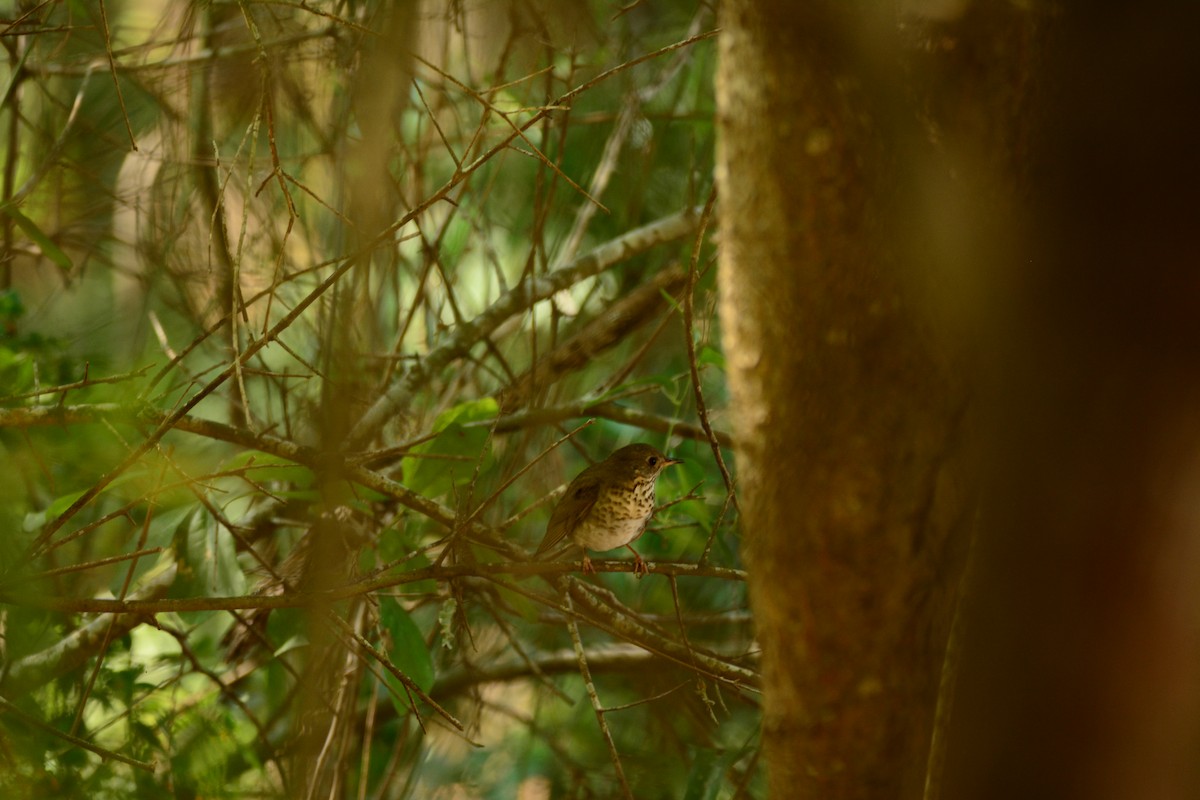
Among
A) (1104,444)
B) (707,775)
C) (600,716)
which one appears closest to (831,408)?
(1104,444)

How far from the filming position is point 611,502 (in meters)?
2.69

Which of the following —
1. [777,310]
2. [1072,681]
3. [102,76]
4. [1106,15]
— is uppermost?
[102,76]

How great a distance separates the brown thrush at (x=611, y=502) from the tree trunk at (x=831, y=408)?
1.43 metres

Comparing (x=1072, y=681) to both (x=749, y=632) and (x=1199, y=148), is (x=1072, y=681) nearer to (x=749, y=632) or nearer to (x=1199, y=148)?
(x=1199, y=148)

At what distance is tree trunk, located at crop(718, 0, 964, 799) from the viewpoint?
114cm

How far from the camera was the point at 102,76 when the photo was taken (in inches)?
136

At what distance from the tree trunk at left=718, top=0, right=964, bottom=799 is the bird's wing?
4.78ft

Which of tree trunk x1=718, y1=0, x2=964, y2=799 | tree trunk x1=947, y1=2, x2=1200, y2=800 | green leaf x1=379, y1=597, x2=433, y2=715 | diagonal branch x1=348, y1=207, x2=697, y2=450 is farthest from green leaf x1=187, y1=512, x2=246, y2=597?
tree trunk x1=947, y1=2, x2=1200, y2=800

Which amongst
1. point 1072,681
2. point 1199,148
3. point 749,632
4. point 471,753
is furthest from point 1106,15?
point 471,753

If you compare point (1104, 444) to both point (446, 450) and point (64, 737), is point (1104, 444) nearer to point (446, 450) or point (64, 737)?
point (64, 737)

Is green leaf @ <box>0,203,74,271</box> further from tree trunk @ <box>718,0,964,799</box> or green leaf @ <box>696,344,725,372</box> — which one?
tree trunk @ <box>718,0,964,799</box>

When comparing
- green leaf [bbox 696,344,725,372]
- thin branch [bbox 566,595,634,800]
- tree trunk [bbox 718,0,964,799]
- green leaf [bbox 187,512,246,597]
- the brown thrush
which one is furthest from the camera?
the brown thrush

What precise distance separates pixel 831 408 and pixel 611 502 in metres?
1.54

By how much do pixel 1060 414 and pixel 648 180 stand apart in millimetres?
2949
